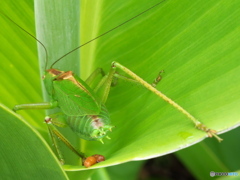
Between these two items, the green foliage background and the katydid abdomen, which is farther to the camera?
the katydid abdomen

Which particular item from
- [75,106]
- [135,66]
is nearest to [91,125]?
[75,106]

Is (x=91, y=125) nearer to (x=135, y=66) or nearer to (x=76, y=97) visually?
(x=76, y=97)

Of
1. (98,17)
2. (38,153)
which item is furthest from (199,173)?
(38,153)

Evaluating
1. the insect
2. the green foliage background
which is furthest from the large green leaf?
the insect

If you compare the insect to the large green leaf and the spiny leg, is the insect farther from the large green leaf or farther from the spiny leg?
the large green leaf

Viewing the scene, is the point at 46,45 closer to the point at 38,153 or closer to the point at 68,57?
the point at 68,57

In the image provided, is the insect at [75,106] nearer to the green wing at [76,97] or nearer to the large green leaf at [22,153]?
the green wing at [76,97]

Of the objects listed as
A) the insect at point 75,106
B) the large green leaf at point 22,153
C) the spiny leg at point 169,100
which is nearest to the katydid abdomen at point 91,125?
→ the insect at point 75,106
